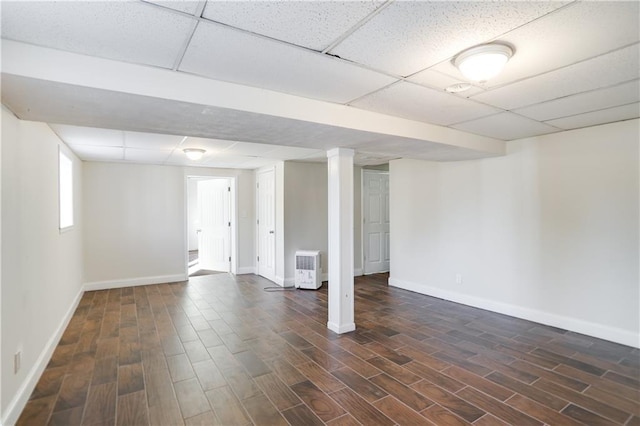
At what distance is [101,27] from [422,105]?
2.25 metres

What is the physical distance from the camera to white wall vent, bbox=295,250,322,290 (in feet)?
18.3

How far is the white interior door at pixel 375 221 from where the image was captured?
6.68m

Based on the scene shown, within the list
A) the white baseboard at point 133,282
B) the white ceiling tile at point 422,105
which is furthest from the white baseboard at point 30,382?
the white ceiling tile at point 422,105

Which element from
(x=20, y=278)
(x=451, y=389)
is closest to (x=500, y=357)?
(x=451, y=389)

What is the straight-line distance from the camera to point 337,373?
2.74 metres

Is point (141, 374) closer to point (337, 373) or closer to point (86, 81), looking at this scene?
point (337, 373)

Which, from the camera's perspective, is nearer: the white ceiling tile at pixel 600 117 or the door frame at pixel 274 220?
the white ceiling tile at pixel 600 117

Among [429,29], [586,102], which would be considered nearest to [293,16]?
[429,29]

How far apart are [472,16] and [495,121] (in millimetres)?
2031

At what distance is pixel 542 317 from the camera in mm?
3879

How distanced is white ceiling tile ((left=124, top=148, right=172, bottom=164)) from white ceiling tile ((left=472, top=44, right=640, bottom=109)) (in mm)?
4094

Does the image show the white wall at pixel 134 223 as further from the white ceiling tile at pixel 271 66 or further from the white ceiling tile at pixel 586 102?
the white ceiling tile at pixel 586 102

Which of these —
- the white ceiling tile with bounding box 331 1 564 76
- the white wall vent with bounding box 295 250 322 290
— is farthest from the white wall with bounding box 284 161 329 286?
the white ceiling tile with bounding box 331 1 564 76

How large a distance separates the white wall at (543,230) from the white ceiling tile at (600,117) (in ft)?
0.56
